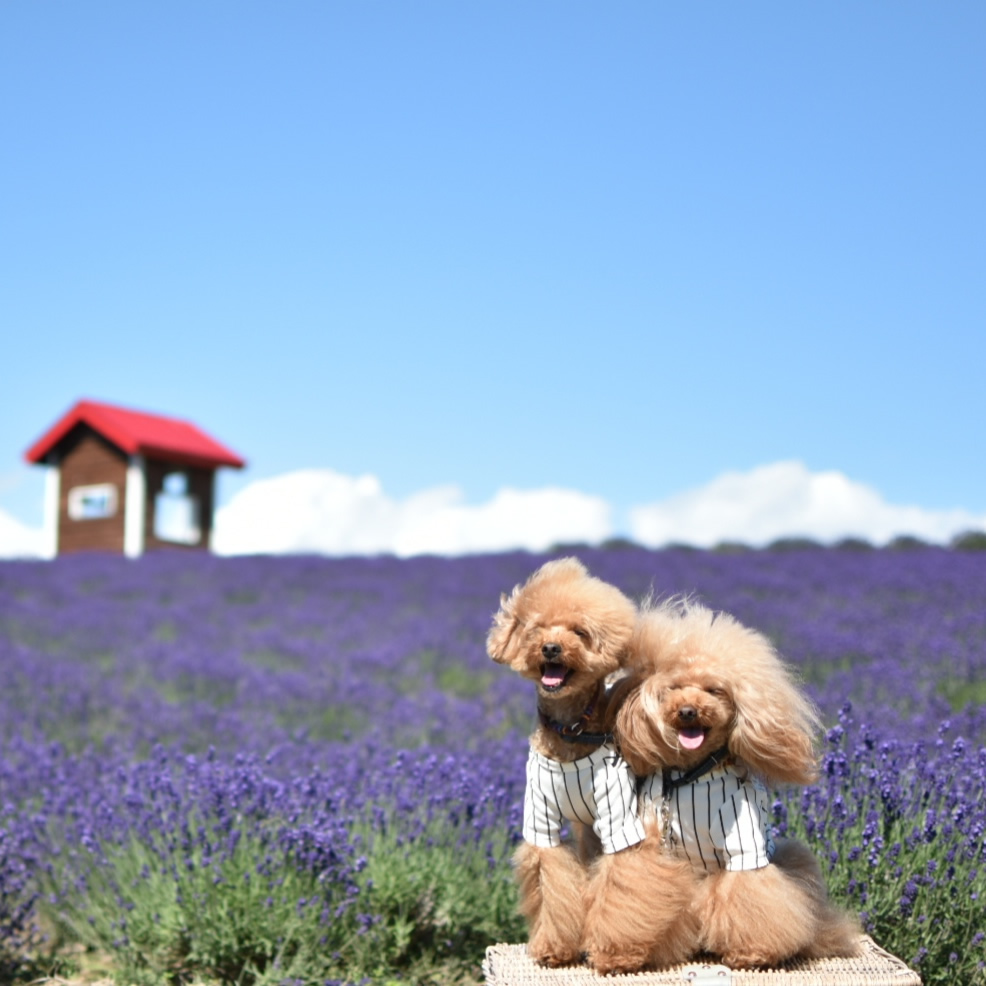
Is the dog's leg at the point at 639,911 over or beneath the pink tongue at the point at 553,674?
beneath

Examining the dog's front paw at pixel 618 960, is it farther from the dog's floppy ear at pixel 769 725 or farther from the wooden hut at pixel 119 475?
the wooden hut at pixel 119 475

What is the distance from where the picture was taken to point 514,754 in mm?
5055

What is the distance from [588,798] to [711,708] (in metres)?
0.40

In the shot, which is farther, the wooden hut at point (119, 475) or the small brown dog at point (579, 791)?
the wooden hut at point (119, 475)

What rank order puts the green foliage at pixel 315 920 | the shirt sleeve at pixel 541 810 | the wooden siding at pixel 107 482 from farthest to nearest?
the wooden siding at pixel 107 482
the green foliage at pixel 315 920
the shirt sleeve at pixel 541 810

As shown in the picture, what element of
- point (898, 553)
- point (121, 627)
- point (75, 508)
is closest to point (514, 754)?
point (121, 627)

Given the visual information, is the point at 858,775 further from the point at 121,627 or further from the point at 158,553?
the point at 158,553

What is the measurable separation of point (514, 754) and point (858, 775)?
1.75m

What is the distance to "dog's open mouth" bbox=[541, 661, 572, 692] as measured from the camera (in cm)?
276

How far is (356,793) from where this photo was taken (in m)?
4.53

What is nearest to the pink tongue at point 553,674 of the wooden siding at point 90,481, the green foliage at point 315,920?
the green foliage at point 315,920

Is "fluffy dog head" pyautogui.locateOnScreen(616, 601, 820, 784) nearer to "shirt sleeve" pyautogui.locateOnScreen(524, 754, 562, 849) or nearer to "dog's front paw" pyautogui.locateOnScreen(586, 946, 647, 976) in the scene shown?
"shirt sleeve" pyautogui.locateOnScreen(524, 754, 562, 849)

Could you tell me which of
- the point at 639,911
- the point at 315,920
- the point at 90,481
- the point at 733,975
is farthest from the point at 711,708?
the point at 90,481

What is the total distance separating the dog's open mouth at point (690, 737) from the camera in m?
2.77
